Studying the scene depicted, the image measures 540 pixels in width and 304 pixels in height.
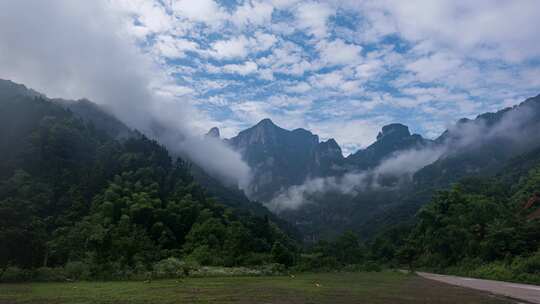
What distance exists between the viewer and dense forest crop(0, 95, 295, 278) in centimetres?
2709

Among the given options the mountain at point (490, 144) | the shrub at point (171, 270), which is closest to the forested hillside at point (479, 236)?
the shrub at point (171, 270)

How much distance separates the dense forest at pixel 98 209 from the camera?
88.9 feet

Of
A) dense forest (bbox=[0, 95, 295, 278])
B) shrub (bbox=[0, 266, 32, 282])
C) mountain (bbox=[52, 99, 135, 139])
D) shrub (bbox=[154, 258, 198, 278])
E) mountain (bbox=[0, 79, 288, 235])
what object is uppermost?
mountain (bbox=[52, 99, 135, 139])

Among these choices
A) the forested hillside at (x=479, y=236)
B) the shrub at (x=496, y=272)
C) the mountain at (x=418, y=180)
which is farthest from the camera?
the mountain at (x=418, y=180)

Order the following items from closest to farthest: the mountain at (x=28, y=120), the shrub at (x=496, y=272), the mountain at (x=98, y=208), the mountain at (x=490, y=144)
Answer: the shrub at (x=496, y=272), the mountain at (x=98, y=208), the mountain at (x=28, y=120), the mountain at (x=490, y=144)

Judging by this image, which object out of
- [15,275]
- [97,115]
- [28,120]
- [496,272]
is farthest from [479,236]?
[97,115]

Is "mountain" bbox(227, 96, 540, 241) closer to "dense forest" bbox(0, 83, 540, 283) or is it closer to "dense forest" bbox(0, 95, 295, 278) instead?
"dense forest" bbox(0, 83, 540, 283)

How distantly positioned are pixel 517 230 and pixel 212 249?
1085 inches

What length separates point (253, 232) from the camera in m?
62.1

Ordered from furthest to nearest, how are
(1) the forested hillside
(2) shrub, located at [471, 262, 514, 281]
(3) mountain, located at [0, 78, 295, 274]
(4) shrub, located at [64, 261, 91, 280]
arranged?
(3) mountain, located at [0, 78, 295, 274]
(1) the forested hillside
(4) shrub, located at [64, 261, 91, 280]
(2) shrub, located at [471, 262, 514, 281]

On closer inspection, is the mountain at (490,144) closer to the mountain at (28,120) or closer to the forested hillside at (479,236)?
the mountain at (28,120)

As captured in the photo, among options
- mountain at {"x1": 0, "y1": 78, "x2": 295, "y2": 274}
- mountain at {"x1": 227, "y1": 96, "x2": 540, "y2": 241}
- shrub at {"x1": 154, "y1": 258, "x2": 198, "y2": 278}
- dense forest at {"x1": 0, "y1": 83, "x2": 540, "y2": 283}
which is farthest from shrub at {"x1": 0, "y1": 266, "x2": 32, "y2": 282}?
mountain at {"x1": 227, "y1": 96, "x2": 540, "y2": 241}

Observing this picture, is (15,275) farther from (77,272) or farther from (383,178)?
(383,178)

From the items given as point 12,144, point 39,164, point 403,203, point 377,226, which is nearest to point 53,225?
point 39,164
